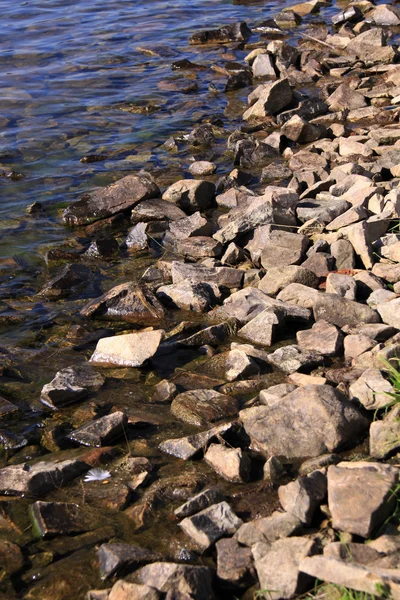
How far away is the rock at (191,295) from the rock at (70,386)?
1014 mm

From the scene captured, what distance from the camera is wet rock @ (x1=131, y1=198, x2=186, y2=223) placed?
279 inches

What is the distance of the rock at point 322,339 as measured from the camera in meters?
4.56

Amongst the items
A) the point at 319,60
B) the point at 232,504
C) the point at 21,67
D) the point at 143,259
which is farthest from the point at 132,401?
the point at 21,67

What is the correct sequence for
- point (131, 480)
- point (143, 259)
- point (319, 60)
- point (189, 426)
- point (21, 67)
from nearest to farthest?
point (131, 480) → point (189, 426) → point (143, 259) → point (319, 60) → point (21, 67)

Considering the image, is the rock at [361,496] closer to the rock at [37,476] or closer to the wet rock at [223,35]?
the rock at [37,476]

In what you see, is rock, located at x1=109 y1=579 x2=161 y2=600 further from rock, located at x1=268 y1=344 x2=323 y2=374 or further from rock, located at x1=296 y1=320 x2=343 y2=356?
rock, located at x1=296 y1=320 x2=343 y2=356

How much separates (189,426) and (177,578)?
1.27 metres

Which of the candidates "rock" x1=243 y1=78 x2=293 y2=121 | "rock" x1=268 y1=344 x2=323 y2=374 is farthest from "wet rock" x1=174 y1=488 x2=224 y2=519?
"rock" x1=243 y1=78 x2=293 y2=121

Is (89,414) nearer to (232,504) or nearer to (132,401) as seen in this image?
(132,401)

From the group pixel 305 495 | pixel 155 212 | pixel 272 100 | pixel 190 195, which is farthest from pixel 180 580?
pixel 272 100

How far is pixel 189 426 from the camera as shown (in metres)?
4.16

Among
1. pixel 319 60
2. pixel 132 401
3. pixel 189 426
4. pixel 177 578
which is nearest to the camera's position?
pixel 177 578

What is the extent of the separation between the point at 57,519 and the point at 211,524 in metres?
0.71

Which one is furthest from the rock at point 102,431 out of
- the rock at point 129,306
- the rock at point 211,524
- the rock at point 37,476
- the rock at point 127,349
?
the rock at point 129,306
